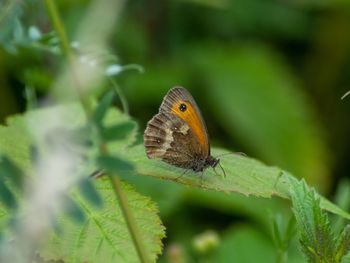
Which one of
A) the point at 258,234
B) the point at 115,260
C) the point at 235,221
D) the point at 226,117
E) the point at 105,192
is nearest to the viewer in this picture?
the point at 115,260

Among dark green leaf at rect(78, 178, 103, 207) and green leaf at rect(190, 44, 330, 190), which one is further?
green leaf at rect(190, 44, 330, 190)

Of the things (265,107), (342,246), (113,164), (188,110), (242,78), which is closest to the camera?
(113,164)

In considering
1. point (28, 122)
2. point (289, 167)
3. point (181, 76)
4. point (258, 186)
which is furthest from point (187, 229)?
point (258, 186)

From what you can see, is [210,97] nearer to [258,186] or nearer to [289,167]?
[289,167]

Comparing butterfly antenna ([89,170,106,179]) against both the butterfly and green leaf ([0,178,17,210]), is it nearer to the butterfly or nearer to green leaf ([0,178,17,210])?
the butterfly

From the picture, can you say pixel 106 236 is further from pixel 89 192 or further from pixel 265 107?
pixel 265 107

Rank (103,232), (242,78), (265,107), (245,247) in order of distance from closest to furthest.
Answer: (103,232)
(245,247)
(265,107)
(242,78)

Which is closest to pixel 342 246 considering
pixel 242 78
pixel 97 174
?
pixel 97 174

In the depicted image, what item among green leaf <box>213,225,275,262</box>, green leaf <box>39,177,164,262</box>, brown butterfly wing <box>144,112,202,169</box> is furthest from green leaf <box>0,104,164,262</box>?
green leaf <box>213,225,275,262</box>
